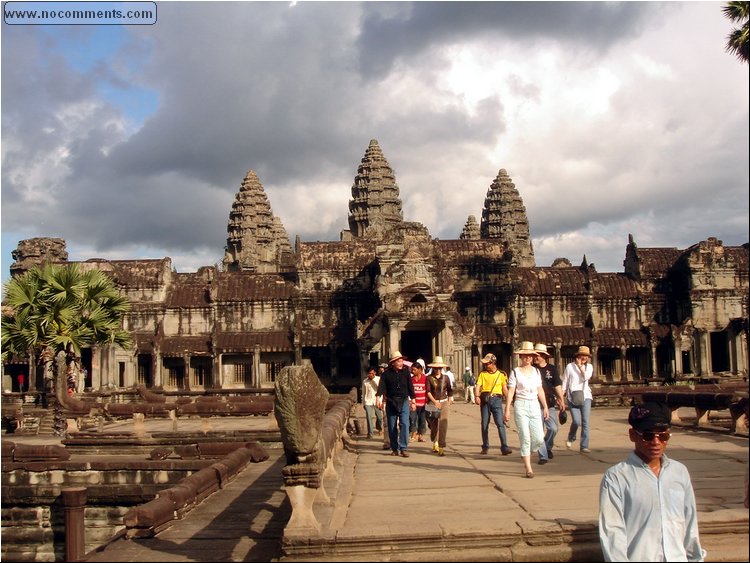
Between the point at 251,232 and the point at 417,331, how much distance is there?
39010 mm

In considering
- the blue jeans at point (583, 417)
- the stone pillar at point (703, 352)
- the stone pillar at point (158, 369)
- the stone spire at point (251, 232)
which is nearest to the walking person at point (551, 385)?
the blue jeans at point (583, 417)

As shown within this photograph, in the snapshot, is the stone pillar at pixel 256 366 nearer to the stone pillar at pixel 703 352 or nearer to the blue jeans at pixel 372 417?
the stone pillar at pixel 703 352

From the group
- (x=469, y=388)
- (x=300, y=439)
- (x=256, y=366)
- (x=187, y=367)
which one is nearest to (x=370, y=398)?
(x=300, y=439)

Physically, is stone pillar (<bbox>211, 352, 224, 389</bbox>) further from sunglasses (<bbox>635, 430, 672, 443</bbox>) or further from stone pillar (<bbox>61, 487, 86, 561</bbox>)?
sunglasses (<bbox>635, 430, 672, 443</bbox>)

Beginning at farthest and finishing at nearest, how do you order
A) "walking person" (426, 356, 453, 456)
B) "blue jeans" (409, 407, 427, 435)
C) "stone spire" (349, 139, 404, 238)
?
"stone spire" (349, 139, 404, 238)
"blue jeans" (409, 407, 427, 435)
"walking person" (426, 356, 453, 456)

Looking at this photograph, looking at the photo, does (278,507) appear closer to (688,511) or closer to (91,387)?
(688,511)

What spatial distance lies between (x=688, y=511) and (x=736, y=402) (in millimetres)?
10153

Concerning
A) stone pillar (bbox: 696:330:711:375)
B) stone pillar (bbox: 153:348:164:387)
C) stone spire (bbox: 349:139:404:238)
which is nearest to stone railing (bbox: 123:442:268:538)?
stone pillar (bbox: 153:348:164:387)

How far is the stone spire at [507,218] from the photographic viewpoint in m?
67.0

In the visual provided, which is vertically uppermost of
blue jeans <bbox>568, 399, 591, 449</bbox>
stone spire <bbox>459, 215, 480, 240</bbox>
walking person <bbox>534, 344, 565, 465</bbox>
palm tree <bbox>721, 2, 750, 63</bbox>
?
stone spire <bbox>459, 215, 480, 240</bbox>

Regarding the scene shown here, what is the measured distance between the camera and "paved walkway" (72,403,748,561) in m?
6.69

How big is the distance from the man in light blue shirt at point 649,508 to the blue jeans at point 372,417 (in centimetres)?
1134

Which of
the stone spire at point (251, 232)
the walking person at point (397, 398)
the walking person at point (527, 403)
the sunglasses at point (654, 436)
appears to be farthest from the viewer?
the stone spire at point (251, 232)

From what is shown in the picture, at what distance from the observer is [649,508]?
5.43 metres
